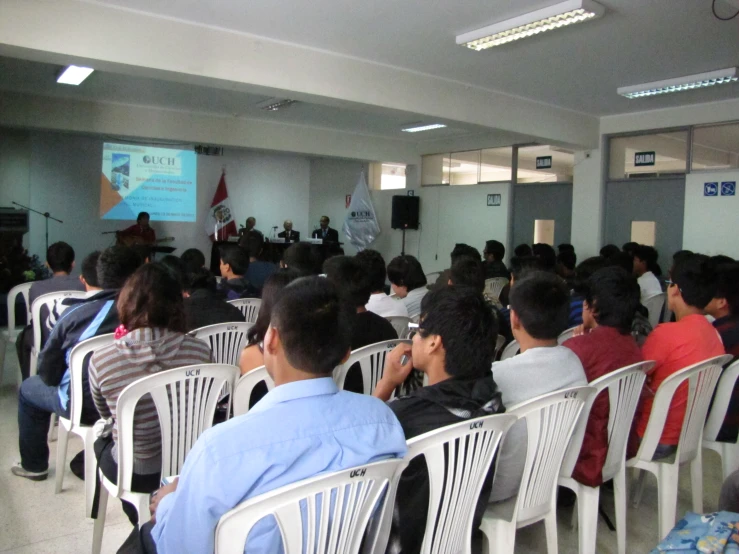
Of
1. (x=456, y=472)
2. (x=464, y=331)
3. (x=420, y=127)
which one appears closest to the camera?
(x=456, y=472)

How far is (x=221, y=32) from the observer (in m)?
4.51

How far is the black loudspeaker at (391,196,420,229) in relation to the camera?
9.90 m

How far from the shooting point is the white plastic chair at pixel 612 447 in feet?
6.52

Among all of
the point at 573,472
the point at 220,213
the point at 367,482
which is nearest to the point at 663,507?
the point at 573,472

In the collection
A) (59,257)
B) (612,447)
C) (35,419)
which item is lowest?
(35,419)

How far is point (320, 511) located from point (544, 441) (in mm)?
914

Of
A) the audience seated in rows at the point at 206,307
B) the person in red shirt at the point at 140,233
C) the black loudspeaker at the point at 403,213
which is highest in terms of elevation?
the black loudspeaker at the point at 403,213

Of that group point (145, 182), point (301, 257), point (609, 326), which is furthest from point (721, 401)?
point (145, 182)

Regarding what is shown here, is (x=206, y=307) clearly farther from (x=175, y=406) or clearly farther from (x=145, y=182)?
(x=145, y=182)

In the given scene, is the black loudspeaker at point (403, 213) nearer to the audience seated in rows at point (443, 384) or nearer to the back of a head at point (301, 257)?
the back of a head at point (301, 257)

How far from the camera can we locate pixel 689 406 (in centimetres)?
230

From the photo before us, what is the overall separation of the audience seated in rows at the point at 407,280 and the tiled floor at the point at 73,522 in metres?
1.60

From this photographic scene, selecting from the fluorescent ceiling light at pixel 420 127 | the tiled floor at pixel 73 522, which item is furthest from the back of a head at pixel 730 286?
the fluorescent ceiling light at pixel 420 127

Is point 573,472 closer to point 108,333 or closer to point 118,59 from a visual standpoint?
point 108,333
